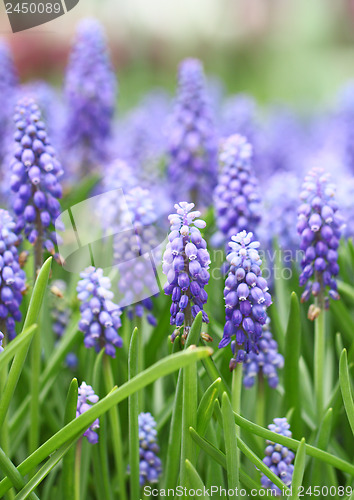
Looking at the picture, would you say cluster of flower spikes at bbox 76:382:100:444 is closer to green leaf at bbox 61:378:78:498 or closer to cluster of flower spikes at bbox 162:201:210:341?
green leaf at bbox 61:378:78:498

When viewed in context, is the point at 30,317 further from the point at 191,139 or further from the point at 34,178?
the point at 191,139

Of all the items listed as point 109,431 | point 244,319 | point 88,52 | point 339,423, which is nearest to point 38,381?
point 109,431

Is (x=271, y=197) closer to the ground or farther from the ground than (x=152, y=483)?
farther from the ground

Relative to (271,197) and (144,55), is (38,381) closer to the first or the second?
(271,197)

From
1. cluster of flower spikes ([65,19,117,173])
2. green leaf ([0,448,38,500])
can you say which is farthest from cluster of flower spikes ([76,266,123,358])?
cluster of flower spikes ([65,19,117,173])

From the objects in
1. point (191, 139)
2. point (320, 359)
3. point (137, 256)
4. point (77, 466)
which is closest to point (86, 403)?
point (77, 466)

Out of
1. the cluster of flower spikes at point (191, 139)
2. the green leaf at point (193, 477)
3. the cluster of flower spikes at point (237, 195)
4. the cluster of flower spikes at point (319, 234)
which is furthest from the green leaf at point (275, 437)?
the cluster of flower spikes at point (191, 139)
